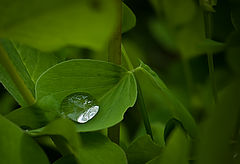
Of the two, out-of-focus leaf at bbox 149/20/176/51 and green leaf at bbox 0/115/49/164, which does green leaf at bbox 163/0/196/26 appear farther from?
out-of-focus leaf at bbox 149/20/176/51

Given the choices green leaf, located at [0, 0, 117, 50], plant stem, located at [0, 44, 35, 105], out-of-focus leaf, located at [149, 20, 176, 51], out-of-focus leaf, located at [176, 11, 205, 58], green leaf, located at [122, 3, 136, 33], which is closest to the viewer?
green leaf, located at [0, 0, 117, 50]

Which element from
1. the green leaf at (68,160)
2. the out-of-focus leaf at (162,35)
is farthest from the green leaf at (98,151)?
the out-of-focus leaf at (162,35)

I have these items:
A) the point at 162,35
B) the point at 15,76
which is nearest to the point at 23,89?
the point at 15,76

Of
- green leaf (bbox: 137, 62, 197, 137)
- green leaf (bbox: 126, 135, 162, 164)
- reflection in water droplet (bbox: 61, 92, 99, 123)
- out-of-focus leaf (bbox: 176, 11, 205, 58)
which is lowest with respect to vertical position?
out-of-focus leaf (bbox: 176, 11, 205, 58)

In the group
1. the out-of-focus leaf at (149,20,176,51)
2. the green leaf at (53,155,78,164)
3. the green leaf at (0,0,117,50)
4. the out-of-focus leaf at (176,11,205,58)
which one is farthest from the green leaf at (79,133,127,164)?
the out-of-focus leaf at (149,20,176,51)

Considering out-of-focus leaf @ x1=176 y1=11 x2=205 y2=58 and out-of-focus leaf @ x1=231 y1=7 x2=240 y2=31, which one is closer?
out-of-focus leaf @ x1=231 y1=7 x2=240 y2=31

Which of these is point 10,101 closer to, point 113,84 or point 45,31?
point 113,84
